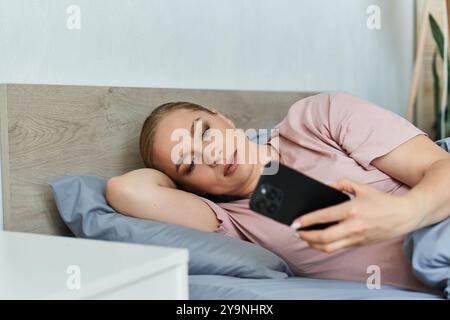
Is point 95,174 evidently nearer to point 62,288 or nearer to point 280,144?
point 280,144

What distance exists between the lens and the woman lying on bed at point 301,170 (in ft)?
3.69

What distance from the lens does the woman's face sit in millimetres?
1243

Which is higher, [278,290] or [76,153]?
[76,153]

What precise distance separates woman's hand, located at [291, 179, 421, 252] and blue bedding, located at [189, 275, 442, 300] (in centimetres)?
15

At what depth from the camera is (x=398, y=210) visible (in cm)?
88

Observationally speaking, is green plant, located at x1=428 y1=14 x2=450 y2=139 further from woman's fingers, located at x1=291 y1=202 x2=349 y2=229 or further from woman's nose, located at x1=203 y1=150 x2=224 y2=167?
woman's fingers, located at x1=291 y1=202 x2=349 y2=229

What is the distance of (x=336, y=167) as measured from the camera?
121 cm

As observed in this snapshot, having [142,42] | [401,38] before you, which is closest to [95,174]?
[142,42]

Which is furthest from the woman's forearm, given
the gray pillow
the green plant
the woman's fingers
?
the green plant

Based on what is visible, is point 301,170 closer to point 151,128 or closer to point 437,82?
point 151,128

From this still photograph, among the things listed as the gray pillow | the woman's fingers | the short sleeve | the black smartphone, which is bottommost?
the gray pillow

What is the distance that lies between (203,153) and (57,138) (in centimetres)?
28

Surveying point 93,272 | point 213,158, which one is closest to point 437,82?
point 213,158
